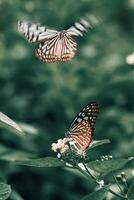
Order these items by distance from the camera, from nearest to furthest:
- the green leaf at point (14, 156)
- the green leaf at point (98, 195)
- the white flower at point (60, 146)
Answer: the green leaf at point (98, 195)
the white flower at point (60, 146)
the green leaf at point (14, 156)

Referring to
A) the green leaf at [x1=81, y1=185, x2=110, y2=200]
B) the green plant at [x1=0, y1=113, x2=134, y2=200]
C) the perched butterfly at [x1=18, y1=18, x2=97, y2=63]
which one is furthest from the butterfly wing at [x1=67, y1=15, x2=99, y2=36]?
the green leaf at [x1=81, y1=185, x2=110, y2=200]

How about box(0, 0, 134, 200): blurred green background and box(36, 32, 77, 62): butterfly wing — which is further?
box(0, 0, 134, 200): blurred green background

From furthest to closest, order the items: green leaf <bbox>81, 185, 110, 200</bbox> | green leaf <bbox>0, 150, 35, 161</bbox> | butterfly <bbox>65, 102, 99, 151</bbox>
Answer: green leaf <bbox>0, 150, 35, 161</bbox>, butterfly <bbox>65, 102, 99, 151</bbox>, green leaf <bbox>81, 185, 110, 200</bbox>

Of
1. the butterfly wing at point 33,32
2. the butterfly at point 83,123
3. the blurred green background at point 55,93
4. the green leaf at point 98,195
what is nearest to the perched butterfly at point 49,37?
the butterfly wing at point 33,32

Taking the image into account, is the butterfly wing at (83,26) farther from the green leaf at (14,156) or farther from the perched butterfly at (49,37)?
the green leaf at (14,156)

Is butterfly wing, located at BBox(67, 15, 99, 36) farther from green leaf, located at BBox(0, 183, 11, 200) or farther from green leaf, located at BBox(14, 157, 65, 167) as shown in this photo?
green leaf, located at BBox(0, 183, 11, 200)

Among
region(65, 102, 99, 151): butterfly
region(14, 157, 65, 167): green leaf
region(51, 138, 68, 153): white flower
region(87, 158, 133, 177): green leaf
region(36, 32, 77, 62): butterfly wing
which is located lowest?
region(87, 158, 133, 177): green leaf

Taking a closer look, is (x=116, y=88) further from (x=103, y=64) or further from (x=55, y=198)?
(x=55, y=198)
